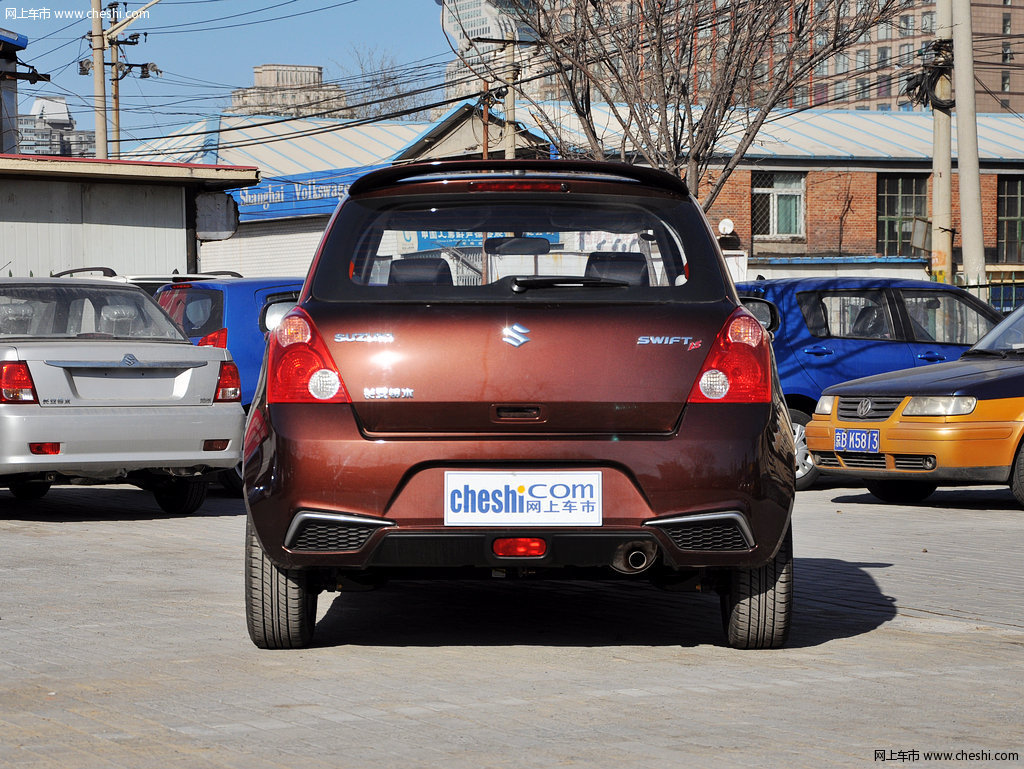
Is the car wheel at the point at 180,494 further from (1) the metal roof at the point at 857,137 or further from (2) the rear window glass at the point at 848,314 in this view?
(1) the metal roof at the point at 857,137

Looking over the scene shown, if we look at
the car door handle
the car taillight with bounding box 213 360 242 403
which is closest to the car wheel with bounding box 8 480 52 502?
the car taillight with bounding box 213 360 242 403

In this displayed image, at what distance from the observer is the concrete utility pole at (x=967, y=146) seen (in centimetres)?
1928

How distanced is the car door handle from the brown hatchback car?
7.92m

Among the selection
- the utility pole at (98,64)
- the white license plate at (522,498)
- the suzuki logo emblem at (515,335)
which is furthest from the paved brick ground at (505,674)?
the utility pole at (98,64)

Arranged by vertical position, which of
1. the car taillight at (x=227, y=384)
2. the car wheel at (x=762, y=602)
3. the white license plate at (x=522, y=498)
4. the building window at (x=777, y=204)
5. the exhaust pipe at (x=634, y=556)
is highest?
the building window at (x=777, y=204)

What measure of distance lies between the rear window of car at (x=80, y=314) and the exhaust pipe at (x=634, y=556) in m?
6.50

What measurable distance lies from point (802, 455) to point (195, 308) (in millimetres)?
5345

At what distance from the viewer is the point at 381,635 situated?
589 cm

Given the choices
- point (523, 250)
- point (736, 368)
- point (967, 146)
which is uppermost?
point (967, 146)

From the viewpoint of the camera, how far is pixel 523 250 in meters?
5.39

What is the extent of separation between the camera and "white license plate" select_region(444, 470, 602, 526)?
16.0ft

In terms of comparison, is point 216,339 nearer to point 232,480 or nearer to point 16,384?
point 232,480

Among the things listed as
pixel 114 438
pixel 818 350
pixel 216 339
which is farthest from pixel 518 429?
pixel 818 350

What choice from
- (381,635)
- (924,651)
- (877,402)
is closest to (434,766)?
(381,635)
